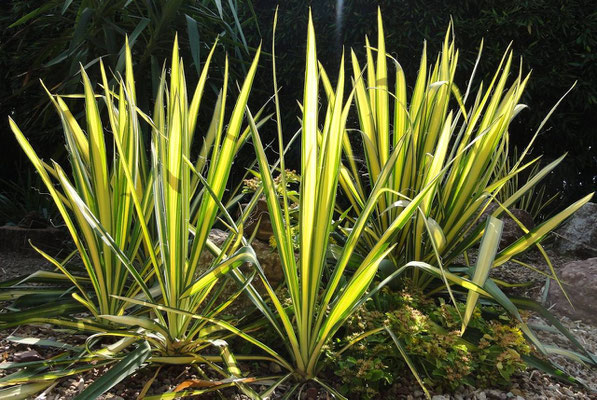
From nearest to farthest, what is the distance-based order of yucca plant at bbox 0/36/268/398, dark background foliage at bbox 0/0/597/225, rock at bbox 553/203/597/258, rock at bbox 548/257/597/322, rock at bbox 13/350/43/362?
yucca plant at bbox 0/36/268/398 → rock at bbox 13/350/43/362 → rock at bbox 548/257/597/322 → rock at bbox 553/203/597/258 → dark background foliage at bbox 0/0/597/225

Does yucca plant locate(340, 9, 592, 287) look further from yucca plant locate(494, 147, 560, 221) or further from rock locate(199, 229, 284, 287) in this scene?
yucca plant locate(494, 147, 560, 221)

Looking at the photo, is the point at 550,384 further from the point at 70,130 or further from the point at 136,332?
the point at 70,130

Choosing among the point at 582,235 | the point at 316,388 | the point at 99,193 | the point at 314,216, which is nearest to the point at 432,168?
the point at 314,216

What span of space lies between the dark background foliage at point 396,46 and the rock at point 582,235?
778 mm

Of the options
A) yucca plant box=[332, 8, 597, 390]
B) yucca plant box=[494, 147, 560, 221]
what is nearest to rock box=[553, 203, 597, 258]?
yucca plant box=[494, 147, 560, 221]

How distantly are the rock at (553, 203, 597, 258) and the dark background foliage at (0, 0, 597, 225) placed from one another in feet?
2.55

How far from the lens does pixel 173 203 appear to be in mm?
1271

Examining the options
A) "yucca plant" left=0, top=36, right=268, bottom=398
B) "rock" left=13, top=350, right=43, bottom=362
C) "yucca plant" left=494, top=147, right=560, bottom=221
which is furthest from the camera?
"yucca plant" left=494, top=147, right=560, bottom=221

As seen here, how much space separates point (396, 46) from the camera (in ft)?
11.7

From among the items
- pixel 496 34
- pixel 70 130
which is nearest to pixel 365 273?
pixel 70 130

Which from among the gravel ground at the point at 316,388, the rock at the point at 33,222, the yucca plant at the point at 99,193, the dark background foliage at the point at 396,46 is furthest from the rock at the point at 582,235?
the rock at the point at 33,222

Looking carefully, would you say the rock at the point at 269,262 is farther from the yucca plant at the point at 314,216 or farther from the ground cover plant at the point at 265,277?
the yucca plant at the point at 314,216

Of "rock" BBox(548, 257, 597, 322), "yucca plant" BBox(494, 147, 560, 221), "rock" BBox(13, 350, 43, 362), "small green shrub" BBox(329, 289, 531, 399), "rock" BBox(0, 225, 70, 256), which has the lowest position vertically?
"rock" BBox(0, 225, 70, 256)

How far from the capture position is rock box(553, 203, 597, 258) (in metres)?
2.97
